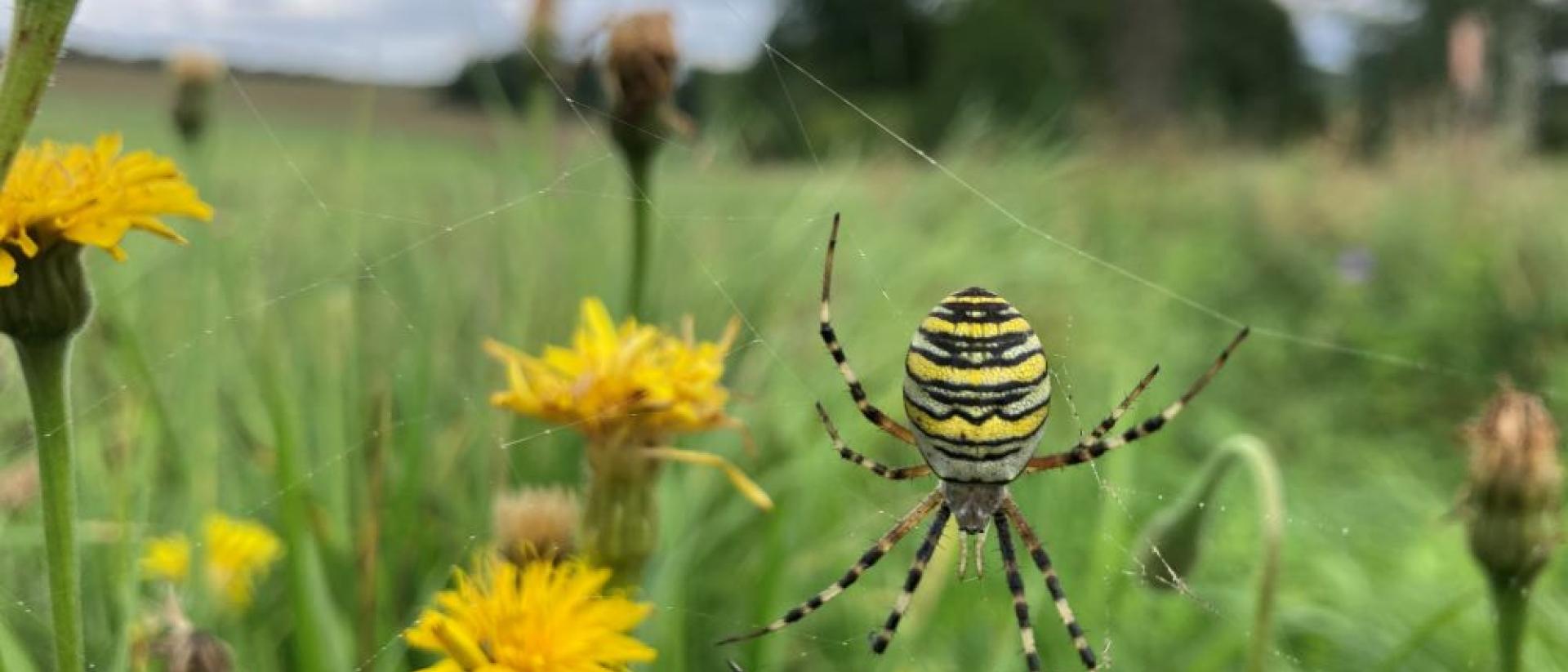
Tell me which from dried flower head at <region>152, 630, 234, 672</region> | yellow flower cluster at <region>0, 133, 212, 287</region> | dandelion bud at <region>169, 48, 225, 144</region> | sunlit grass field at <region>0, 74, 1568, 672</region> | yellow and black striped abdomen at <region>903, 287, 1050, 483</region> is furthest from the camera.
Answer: dandelion bud at <region>169, 48, 225, 144</region>

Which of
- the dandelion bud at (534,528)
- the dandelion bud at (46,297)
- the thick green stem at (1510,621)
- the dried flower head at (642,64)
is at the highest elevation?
the dried flower head at (642,64)

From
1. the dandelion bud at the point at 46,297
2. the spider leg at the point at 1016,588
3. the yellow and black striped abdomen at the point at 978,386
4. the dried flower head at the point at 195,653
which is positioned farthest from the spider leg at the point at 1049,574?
the dandelion bud at the point at 46,297

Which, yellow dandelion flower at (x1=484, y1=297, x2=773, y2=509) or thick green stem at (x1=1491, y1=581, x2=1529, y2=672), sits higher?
yellow dandelion flower at (x1=484, y1=297, x2=773, y2=509)

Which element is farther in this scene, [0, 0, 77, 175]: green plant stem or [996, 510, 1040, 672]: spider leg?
A: [996, 510, 1040, 672]: spider leg

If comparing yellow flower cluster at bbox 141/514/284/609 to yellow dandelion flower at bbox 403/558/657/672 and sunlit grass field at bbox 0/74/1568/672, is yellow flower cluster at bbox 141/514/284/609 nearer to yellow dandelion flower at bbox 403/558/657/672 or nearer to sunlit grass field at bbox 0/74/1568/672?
sunlit grass field at bbox 0/74/1568/672

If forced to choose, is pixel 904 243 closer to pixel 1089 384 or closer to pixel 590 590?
pixel 1089 384

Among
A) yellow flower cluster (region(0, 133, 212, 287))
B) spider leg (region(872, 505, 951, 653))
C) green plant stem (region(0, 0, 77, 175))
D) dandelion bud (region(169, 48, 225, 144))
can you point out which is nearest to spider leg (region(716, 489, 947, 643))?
spider leg (region(872, 505, 951, 653))

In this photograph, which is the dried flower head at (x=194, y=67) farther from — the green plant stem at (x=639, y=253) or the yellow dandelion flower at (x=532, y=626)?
the yellow dandelion flower at (x=532, y=626)
